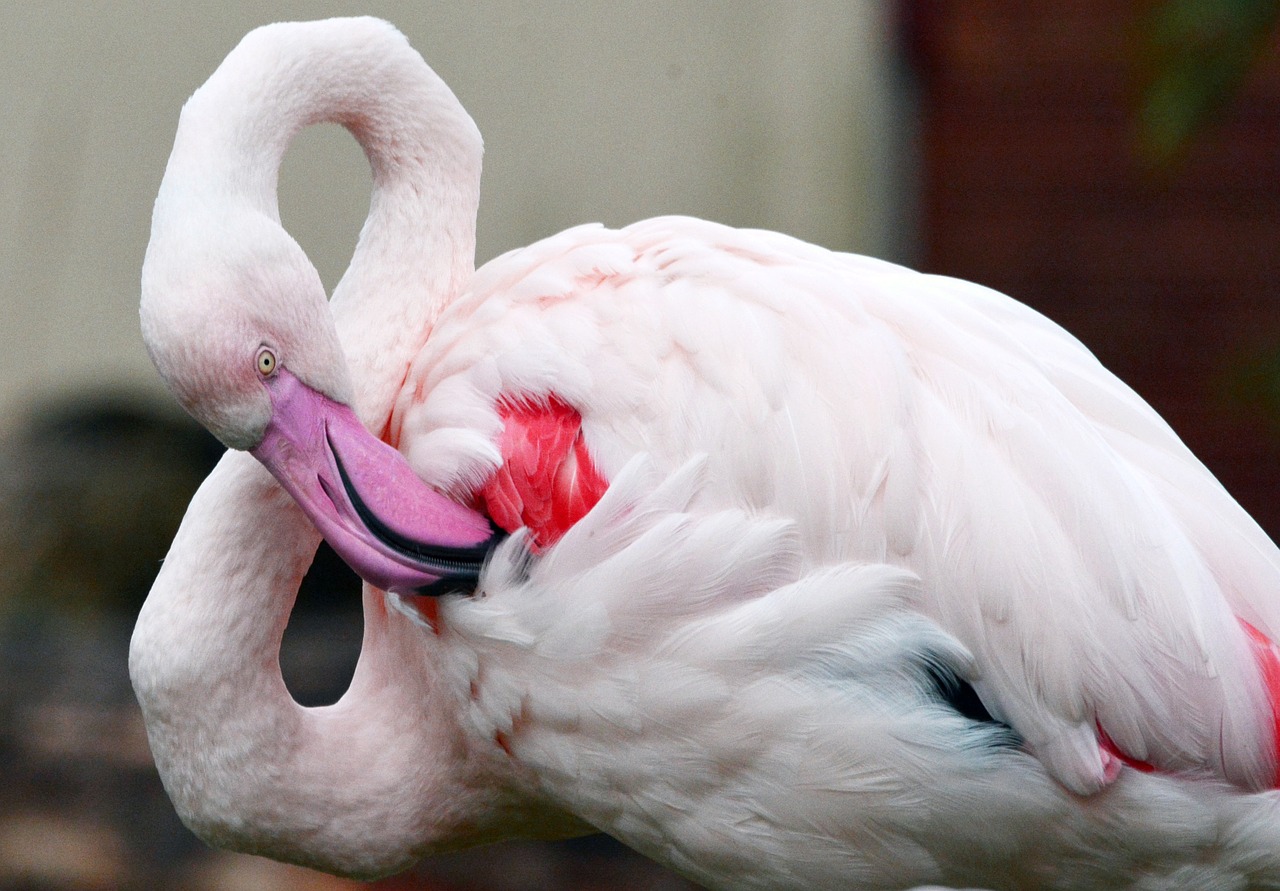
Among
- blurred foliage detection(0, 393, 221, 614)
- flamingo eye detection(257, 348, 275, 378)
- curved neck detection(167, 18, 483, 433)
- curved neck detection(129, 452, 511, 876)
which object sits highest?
curved neck detection(167, 18, 483, 433)

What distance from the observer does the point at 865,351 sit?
7.02ft

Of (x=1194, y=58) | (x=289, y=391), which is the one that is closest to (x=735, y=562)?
(x=289, y=391)

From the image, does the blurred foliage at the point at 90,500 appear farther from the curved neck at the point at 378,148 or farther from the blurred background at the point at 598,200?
the curved neck at the point at 378,148

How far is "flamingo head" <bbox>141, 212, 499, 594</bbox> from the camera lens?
76.1 inches

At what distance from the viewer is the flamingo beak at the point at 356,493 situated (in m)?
2.04

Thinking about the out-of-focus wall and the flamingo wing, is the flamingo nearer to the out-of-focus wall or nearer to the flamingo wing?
the flamingo wing

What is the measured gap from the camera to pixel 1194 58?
13.1 ft

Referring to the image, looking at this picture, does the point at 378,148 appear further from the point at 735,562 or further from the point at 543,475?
the point at 735,562

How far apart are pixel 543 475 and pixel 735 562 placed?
1.03 feet

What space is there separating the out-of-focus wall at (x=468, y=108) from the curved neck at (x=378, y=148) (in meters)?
2.67

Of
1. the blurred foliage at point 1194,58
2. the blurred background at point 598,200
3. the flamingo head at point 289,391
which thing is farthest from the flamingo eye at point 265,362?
the blurred foliage at point 1194,58

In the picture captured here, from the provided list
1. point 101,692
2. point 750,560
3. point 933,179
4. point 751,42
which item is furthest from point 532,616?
point 933,179

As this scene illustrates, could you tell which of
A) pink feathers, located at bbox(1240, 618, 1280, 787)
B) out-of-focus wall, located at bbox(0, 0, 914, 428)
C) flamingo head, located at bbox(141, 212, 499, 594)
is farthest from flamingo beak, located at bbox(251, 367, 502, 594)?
out-of-focus wall, located at bbox(0, 0, 914, 428)

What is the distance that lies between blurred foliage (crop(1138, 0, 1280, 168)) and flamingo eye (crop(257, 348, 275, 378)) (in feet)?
9.12
